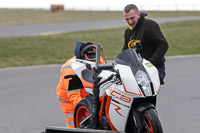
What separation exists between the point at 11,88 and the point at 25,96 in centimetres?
95

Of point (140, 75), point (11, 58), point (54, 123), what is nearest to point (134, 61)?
point (140, 75)

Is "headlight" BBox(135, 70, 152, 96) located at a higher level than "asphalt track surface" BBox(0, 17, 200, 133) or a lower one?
higher

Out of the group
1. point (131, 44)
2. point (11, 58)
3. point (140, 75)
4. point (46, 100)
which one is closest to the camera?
point (140, 75)

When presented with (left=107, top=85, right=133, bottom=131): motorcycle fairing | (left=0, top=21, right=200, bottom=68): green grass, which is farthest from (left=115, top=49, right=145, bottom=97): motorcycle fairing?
(left=0, top=21, right=200, bottom=68): green grass

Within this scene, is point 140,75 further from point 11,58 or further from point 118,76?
point 11,58

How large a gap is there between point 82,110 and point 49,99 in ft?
10.5

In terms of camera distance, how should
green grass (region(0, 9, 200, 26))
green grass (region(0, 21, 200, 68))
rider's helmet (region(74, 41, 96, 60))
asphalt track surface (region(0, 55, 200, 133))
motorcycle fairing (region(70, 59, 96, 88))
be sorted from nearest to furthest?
motorcycle fairing (region(70, 59, 96, 88))
rider's helmet (region(74, 41, 96, 60))
asphalt track surface (region(0, 55, 200, 133))
green grass (region(0, 21, 200, 68))
green grass (region(0, 9, 200, 26))

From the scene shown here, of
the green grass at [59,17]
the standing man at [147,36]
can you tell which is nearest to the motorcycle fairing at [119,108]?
the standing man at [147,36]

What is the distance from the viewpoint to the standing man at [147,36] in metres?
6.05

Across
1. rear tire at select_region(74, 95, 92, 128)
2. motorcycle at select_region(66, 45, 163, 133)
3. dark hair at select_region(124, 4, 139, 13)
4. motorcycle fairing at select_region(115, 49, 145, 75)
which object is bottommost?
rear tire at select_region(74, 95, 92, 128)

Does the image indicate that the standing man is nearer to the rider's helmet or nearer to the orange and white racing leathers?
the rider's helmet

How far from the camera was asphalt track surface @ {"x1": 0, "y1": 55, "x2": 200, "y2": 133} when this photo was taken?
7.18 metres

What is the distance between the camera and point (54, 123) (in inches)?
289

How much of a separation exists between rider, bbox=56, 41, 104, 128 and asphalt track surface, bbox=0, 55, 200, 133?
691 mm
